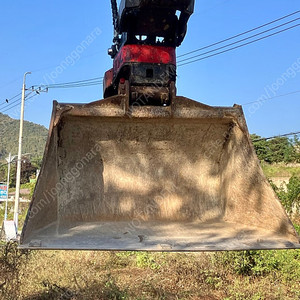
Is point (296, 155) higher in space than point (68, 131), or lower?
higher

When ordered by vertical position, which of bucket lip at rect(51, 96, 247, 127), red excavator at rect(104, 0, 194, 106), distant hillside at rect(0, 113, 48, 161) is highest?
distant hillside at rect(0, 113, 48, 161)

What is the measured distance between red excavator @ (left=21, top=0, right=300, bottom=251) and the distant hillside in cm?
8023

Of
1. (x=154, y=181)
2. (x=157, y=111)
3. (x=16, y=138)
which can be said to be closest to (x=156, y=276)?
(x=154, y=181)

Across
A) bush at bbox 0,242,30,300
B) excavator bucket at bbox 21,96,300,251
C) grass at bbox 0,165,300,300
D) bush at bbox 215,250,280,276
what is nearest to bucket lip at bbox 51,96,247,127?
excavator bucket at bbox 21,96,300,251

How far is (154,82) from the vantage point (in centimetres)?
319

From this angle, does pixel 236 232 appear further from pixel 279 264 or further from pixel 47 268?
pixel 47 268

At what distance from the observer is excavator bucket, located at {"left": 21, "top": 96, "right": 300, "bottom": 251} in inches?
107

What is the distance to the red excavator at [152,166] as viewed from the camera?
2.75m

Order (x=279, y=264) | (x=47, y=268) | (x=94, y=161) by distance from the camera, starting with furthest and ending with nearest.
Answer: (x=47, y=268) → (x=279, y=264) → (x=94, y=161)

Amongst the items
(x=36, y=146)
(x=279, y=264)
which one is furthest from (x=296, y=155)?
(x=36, y=146)

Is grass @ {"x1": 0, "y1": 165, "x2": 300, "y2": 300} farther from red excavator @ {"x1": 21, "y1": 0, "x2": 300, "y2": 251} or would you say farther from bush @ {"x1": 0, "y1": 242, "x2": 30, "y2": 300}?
red excavator @ {"x1": 21, "y1": 0, "x2": 300, "y2": 251}

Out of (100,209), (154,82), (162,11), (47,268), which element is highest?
(162,11)

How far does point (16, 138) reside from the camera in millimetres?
91188

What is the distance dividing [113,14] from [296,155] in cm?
1893
